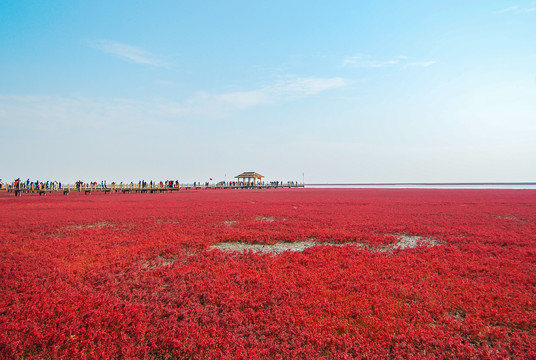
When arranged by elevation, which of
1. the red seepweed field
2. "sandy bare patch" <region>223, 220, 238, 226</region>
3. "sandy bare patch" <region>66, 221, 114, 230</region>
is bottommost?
the red seepweed field

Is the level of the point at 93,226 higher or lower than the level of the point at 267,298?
higher

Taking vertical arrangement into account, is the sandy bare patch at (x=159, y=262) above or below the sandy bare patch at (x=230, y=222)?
below

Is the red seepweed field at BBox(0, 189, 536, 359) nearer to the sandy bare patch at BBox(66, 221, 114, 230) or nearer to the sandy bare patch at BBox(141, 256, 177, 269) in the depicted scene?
the sandy bare patch at BBox(141, 256, 177, 269)

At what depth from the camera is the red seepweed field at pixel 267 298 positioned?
16.5ft

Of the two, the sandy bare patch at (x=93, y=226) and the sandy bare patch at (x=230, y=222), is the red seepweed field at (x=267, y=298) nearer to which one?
the sandy bare patch at (x=93, y=226)

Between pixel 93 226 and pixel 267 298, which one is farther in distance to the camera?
pixel 93 226

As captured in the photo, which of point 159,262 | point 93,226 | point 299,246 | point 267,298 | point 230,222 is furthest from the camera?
point 230,222

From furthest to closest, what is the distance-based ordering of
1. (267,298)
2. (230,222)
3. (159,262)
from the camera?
(230,222)
(159,262)
(267,298)

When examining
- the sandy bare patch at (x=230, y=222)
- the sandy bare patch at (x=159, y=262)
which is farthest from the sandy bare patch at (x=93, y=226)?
the sandy bare patch at (x=159, y=262)

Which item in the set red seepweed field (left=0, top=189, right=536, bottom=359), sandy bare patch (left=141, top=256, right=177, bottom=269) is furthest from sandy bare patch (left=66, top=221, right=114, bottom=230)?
sandy bare patch (left=141, top=256, right=177, bottom=269)

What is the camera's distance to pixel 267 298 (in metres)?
6.81

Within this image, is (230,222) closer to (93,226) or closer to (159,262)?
(93,226)

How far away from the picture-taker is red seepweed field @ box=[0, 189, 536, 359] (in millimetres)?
5035

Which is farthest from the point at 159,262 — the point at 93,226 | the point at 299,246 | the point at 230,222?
the point at 93,226
